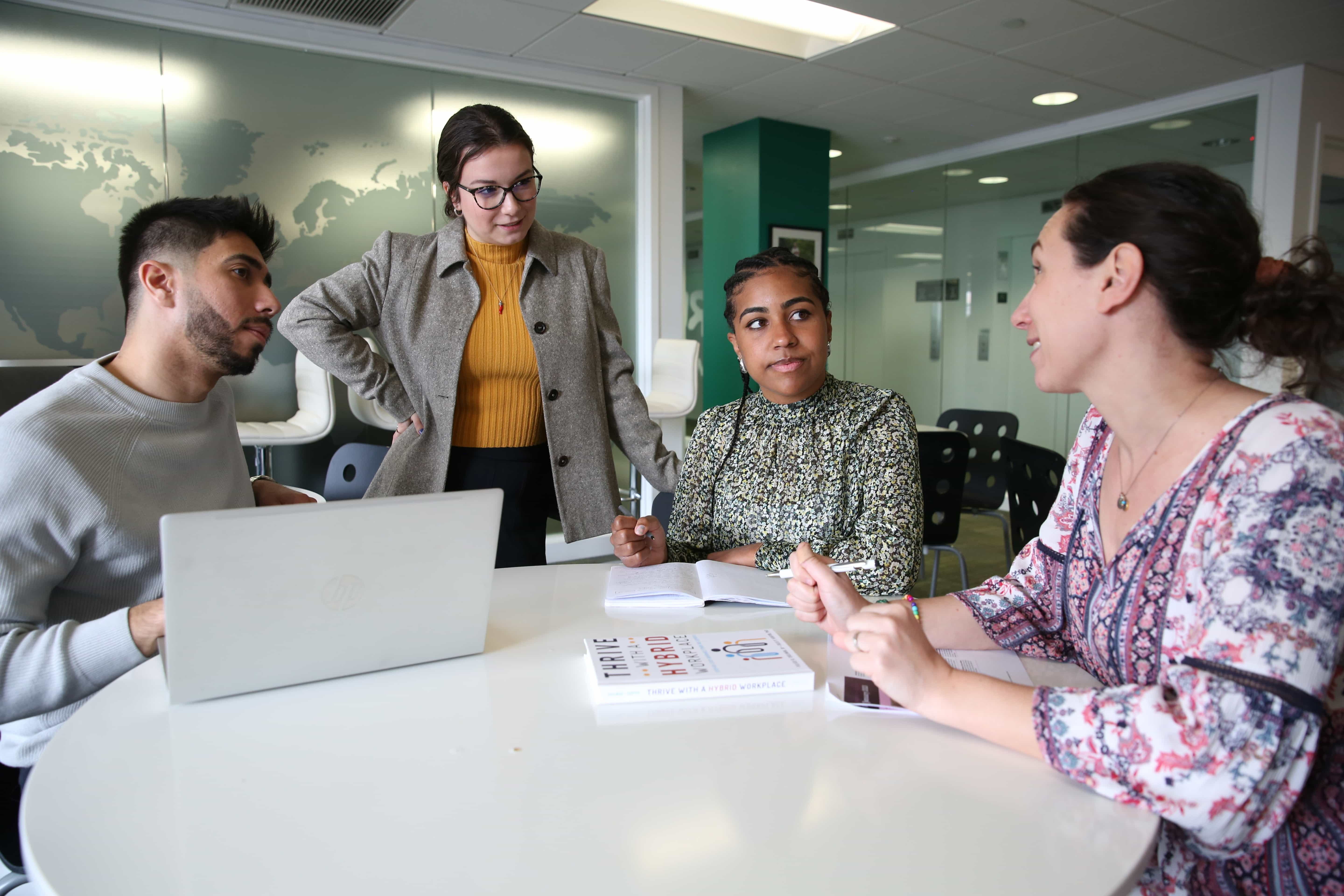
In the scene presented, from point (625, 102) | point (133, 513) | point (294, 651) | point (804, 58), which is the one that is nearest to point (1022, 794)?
point (294, 651)

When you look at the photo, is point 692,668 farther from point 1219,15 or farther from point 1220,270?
point 1219,15

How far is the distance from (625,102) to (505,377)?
13.0ft

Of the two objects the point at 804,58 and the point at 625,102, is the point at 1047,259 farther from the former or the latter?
the point at 625,102

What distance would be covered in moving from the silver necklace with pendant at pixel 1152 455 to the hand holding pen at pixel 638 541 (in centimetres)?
80

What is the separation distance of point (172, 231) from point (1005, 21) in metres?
4.17

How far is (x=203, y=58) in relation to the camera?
4.08 meters

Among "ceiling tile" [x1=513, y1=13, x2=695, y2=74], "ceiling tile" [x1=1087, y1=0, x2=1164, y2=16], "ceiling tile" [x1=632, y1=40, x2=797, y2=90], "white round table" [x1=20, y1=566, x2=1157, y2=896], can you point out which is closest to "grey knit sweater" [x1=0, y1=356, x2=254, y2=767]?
"white round table" [x1=20, y1=566, x2=1157, y2=896]

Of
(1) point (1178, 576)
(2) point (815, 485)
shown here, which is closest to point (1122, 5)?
(2) point (815, 485)

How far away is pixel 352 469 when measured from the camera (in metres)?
2.42

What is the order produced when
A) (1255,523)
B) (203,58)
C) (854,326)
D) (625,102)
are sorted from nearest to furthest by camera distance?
(1255,523)
(203,58)
(625,102)
(854,326)

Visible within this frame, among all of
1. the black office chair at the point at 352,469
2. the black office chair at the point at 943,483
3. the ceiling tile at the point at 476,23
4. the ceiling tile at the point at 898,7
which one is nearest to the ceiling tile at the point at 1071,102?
the ceiling tile at the point at 898,7

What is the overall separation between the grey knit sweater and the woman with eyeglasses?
595mm

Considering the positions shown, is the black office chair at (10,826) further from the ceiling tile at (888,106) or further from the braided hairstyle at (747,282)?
the ceiling tile at (888,106)

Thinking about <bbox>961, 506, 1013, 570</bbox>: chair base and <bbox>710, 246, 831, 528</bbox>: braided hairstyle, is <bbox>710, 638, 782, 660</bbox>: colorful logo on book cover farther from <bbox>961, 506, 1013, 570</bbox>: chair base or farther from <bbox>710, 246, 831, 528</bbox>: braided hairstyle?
<bbox>961, 506, 1013, 570</bbox>: chair base
